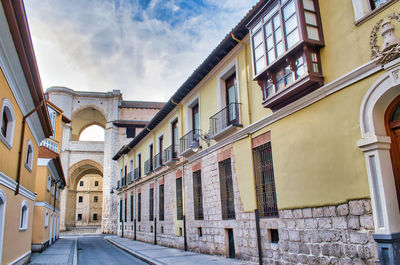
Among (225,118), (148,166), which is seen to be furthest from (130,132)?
(225,118)

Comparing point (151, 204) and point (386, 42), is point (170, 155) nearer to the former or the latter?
point (151, 204)

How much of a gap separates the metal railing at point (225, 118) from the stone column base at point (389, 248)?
527 centimetres

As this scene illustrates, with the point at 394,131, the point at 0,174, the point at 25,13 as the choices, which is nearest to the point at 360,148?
the point at 394,131

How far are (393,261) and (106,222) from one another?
101 ft

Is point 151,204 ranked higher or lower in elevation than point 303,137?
lower

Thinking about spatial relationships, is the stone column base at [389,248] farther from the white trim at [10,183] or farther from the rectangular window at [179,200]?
the rectangular window at [179,200]

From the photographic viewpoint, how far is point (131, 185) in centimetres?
2441

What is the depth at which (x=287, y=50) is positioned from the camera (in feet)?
22.0

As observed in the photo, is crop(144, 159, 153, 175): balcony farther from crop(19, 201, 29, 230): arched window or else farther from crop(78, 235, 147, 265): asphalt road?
crop(19, 201, 29, 230): arched window

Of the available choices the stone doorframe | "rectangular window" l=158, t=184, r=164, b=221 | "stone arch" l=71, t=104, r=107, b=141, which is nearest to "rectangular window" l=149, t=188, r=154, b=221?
"rectangular window" l=158, t=184, r=164, b=221

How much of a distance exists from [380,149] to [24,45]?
6.64 meters

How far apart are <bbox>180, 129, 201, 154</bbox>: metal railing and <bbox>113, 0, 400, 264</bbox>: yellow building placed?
14 centimetres

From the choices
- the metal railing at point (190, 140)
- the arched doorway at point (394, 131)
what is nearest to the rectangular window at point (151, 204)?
the metal railing at point (190, 140)

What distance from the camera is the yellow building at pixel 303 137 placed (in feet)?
17.4
